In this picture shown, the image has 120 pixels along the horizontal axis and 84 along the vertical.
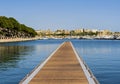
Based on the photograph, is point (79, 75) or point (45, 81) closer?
point (45, 81)

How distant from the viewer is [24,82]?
2122 cm

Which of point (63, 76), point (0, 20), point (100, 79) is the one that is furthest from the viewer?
point (0, 20)

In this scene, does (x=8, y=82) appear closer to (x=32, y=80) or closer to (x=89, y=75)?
(x=32, y=80)

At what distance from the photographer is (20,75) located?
2842cm

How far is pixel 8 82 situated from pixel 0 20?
14213cm

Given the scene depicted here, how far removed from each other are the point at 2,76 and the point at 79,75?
258 inches

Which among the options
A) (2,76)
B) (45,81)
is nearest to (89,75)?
(45,81)

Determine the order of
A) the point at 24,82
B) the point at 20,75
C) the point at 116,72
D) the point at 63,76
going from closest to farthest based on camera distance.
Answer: the point at 24,82
the point at 63,76
the point at 20,75
the point at 116,72

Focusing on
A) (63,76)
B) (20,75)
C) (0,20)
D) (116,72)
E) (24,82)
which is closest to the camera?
(24,82)

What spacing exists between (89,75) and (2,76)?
23.7 feet

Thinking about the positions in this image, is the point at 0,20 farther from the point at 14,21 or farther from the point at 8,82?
the point at 8,82

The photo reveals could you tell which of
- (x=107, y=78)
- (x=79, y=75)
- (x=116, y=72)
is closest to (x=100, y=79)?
(x=107, y=78)

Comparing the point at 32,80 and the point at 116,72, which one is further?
the point at 116,72

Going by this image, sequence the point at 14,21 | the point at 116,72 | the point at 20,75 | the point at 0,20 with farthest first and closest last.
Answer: the point at 14,21 < the point at 0,20 < the point at 116,72 < the point at 20,75
